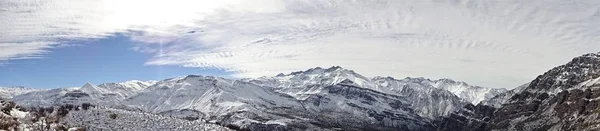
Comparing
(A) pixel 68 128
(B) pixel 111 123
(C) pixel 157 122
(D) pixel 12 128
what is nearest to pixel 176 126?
(C) pixel 157 122

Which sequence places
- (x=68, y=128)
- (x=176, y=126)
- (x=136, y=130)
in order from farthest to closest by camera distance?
1. (x=176, y=126)
2. (x=136, y=130)
3. (x=68, y=128)

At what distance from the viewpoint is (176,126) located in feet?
170

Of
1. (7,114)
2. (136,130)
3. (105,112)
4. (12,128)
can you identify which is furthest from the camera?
(105,112)

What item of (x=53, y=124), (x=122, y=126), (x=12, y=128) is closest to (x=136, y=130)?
(x=122, y=126)

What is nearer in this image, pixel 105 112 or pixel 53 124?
pixel 53 124

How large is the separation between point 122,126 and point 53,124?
8.49 m

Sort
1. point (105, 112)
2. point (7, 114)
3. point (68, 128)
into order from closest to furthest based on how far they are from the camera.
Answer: point (7, 114) → point (68, 128) → point (105, 112)

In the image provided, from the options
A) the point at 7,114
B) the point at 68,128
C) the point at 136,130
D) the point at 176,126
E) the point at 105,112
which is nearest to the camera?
the point at 7,114

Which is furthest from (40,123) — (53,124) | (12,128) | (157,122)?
(157,122)

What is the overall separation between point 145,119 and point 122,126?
4529 mm

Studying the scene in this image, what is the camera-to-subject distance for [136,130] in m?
48.0

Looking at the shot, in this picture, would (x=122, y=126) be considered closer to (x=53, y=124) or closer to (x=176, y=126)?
(x=176, y=126)

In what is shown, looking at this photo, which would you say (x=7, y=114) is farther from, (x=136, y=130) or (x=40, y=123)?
(x=136, y=130)

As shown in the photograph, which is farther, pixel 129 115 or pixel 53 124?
pixel 129 115
